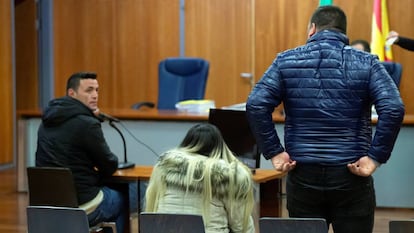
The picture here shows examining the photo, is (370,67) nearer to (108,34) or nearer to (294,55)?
(294,55)

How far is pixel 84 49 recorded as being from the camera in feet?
30.8

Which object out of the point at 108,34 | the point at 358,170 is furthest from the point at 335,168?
the point at 108,34

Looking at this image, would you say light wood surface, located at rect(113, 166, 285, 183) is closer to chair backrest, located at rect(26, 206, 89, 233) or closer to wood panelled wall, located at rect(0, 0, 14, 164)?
chair backrest, located at rect(26, 206, 89, 233)

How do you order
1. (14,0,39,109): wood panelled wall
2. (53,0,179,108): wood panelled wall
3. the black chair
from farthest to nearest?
(14,0,39,109): wood panelled wall, (53,0,179,108): wood panelled wall, the black chair

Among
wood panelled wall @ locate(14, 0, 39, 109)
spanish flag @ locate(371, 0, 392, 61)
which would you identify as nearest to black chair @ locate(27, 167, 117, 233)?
spanish flag @ locate(371, 0, 392, 61)

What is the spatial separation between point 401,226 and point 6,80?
6.30 meters

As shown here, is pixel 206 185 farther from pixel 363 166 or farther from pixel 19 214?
pixel 19 214

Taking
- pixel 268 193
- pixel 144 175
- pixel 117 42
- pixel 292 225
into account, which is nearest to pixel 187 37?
pixel 117 42

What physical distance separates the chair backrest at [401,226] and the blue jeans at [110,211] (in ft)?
6.58

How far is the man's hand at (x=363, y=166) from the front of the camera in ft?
9.71

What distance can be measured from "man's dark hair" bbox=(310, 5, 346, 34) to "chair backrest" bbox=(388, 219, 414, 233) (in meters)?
0.83

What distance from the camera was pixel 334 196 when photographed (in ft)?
9.91

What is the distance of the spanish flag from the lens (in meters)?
7.87

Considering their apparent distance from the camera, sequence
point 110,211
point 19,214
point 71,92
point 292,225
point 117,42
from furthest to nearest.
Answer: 1. point 117,42
2. point 19,214
3. point 71,92
4. point 110,211
5. point 292,225
